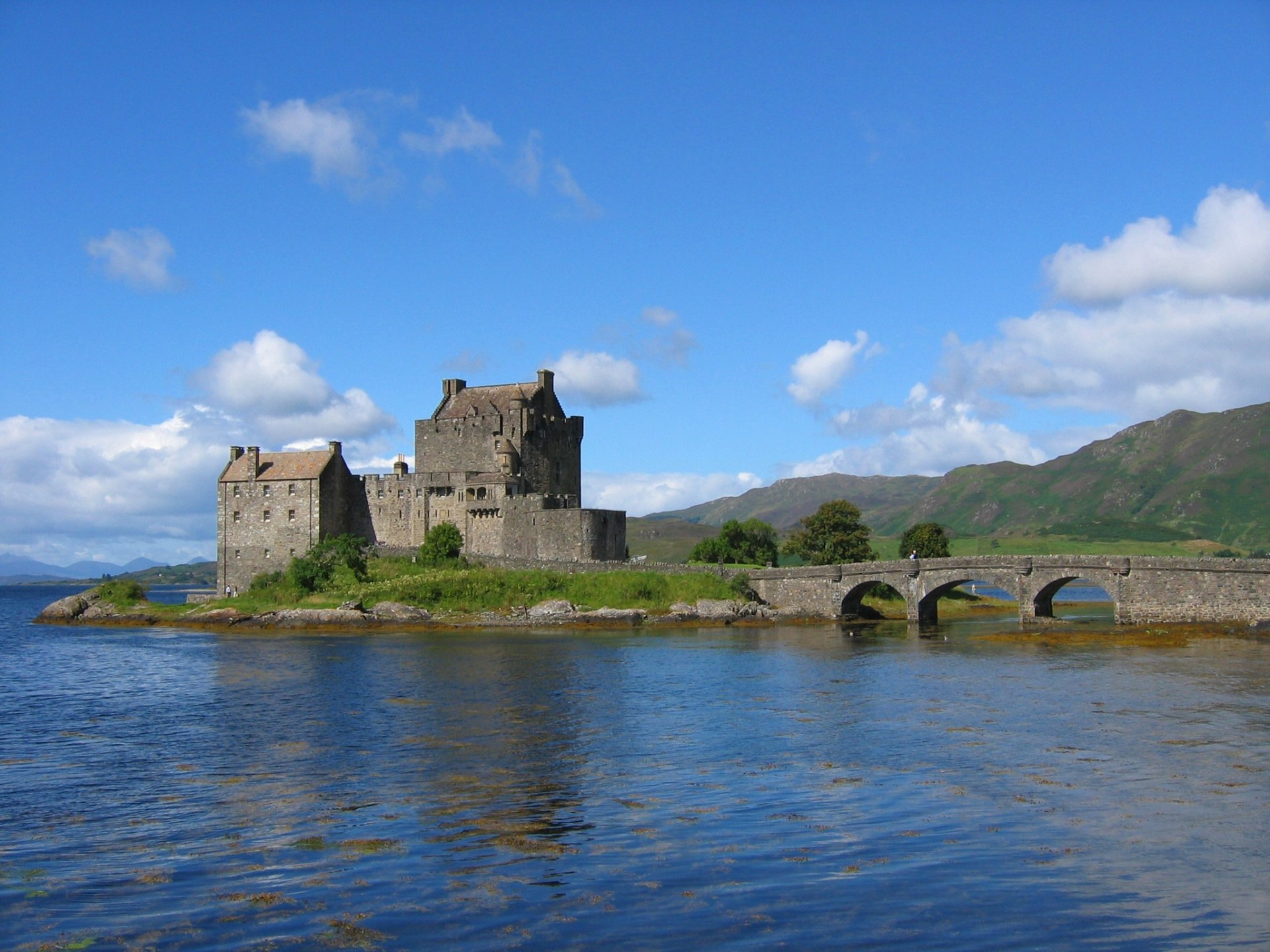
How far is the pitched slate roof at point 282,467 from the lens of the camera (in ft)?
243

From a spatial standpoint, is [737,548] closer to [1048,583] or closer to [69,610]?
[1048,583]

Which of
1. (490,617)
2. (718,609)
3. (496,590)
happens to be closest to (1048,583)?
(718,609)

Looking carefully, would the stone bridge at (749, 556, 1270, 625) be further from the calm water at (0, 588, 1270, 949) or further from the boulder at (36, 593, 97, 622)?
the boulder at (36, 593, 97, 622)

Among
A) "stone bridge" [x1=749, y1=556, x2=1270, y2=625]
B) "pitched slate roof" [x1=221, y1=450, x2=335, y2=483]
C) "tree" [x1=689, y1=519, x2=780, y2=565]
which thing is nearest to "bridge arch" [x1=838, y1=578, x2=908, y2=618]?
Answer: "stone bridge" [x1=749, y1=556, x2=1270, y2=625]

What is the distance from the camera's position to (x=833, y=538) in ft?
268

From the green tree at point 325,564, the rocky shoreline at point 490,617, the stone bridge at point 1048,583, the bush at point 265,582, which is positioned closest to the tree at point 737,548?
the stone bridge at point 1048,583

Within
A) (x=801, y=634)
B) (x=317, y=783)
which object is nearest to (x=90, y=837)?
(x=317, y=783)

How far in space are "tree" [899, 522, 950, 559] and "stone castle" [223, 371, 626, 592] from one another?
26.8 metres

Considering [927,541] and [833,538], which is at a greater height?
[833,538]

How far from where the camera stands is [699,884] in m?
15.0

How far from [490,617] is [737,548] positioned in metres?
26.5

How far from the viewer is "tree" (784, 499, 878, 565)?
81062mm

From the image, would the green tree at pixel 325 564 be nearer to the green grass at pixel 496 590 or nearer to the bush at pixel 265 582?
the green grass at pixel 496 590

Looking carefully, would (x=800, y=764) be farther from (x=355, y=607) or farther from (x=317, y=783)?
Result: (x=355, y=607)
